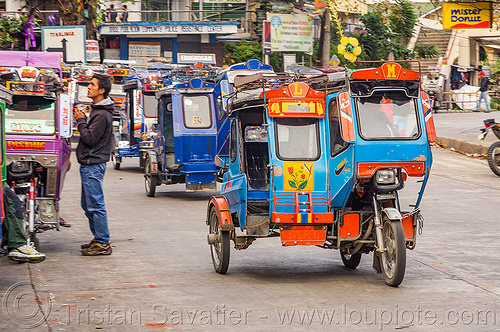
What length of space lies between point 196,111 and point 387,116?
8.71 metres

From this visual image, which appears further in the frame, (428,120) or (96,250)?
(96,250)

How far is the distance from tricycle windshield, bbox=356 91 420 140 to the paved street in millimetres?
1576

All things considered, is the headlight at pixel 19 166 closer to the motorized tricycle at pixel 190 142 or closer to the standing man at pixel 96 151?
the standing man at pixel 96 151

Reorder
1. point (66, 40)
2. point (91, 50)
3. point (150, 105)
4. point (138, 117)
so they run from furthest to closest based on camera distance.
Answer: point (91, 50) → point (66, 40) → point (138, 117) → point (150, 105)

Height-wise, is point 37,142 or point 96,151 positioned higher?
point 37,142

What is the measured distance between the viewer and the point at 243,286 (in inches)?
332

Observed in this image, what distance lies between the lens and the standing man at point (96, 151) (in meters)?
9.95

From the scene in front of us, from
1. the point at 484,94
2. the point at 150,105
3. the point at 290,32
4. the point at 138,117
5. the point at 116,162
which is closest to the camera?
the point at 150,105

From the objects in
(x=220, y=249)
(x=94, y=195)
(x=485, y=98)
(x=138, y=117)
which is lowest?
(x=220, y=249)

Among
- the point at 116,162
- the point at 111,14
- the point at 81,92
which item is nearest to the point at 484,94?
→ the point at 81,92

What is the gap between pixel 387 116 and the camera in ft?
27.9

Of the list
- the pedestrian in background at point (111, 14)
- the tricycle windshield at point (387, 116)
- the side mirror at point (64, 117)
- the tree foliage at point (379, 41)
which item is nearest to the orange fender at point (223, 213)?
the tricycle windshield at point (387, 116)

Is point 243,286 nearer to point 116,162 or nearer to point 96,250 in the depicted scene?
point 96,250

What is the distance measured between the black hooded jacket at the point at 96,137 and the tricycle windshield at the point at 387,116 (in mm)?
3271
